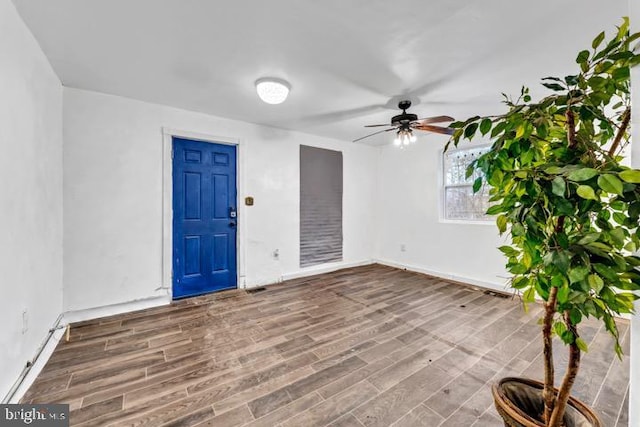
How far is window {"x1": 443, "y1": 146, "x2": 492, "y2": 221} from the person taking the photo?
4.03 m

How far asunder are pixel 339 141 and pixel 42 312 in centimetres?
441

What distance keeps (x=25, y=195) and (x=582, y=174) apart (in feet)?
9.88

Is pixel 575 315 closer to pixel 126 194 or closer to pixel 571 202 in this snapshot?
pixel 571 202

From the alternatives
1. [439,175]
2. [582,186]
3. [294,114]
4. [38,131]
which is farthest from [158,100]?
[439,175]

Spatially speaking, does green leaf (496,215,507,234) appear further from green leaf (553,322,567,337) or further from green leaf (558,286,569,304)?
green leaf (553,322,567,337)

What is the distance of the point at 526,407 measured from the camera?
1087 millimetres

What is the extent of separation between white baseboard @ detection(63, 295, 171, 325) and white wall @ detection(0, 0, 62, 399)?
8.5 inches

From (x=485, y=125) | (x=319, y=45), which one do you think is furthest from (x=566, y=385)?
(x=319, y=45)

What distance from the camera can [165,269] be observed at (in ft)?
10.4

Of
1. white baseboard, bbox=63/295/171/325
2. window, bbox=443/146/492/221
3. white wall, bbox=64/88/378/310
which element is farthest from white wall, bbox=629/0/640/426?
white baseboard, bbox=63/295/171/325

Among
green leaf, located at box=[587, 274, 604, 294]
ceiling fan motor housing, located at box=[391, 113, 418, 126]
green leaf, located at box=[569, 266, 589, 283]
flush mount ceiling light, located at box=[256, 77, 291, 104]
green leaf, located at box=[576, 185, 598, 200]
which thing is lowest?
green leaf, located at box=[587, 274, 604, 294]

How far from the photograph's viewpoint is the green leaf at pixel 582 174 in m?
0.63

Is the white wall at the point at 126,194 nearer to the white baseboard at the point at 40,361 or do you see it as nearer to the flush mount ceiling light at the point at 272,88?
the white baseboard at the point at 40,361

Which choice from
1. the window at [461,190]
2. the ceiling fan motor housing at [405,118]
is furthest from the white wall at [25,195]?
the window at [461,190]
